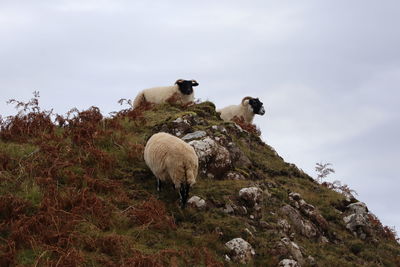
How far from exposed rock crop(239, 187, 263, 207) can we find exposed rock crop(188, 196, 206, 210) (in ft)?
3.68

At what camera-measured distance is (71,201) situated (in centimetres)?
945

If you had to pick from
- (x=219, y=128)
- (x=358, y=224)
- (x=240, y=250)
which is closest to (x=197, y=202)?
(x=240, y=250)

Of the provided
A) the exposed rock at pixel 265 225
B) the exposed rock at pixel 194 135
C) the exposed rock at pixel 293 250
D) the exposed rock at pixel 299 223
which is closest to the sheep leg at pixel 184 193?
the exposed rock at pixel 265 225

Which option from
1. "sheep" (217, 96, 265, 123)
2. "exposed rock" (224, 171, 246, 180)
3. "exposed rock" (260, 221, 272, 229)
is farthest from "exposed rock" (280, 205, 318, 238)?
"sheep" (217, 96, 265, 123)

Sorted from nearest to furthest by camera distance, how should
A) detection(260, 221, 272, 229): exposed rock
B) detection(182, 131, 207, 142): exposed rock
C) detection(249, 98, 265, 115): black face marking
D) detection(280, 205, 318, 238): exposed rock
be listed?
detection(260, 221, 272, 229): exposed rock, detection(280, 205, 318, 238): exposed rock, detection(182, 131, 207, 142): exposed rock, detection(249, 98, 265, 115): black face marking

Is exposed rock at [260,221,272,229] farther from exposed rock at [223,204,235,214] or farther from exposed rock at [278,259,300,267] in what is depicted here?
exposed rock at [278,259,300,267]

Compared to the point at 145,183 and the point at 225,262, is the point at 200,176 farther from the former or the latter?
the point at 225,262

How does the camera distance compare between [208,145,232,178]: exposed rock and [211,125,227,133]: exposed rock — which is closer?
[208,145,232,178]: exposed rock

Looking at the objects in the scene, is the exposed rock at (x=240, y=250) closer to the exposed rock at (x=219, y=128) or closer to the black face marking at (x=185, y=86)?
the exposed rock at (x=219, y=128)

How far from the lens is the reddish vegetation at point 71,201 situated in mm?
8180

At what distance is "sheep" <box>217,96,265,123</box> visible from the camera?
22.1 metres

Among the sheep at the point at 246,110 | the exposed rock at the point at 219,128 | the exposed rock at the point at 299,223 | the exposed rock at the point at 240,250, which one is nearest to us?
the exposed rock at the point at 240,250

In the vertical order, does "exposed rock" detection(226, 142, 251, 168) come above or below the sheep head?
below

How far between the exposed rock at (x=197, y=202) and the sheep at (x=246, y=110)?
11480 mm
